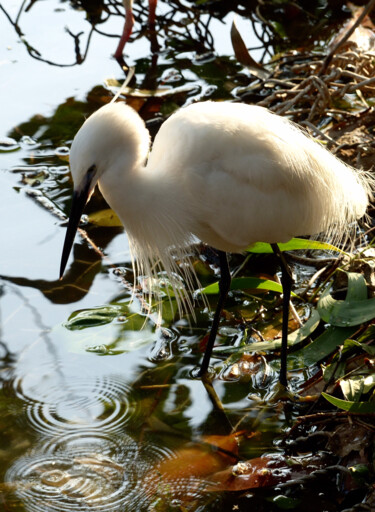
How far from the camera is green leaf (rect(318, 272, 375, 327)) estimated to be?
2.95 meters

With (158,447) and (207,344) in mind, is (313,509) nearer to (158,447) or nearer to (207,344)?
(158,447)

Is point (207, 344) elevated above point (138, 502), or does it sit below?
above

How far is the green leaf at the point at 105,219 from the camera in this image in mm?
4184

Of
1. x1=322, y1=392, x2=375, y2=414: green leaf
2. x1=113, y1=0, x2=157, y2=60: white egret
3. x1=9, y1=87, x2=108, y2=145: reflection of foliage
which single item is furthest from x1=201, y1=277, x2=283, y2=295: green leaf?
x1=113, y1=0, x2=157, y2=60: white egret

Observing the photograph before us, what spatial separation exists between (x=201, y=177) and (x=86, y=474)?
1162 millimetres

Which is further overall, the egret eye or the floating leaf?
the floating leaf

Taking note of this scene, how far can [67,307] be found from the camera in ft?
11.7

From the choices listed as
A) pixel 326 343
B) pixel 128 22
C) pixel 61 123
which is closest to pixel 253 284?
pixel 326 343

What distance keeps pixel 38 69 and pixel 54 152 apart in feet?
4.43

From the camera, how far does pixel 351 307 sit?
9.97 ft

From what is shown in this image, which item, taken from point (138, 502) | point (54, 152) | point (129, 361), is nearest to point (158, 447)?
point (138, 502)

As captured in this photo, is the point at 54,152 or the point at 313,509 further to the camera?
the point at 54,152

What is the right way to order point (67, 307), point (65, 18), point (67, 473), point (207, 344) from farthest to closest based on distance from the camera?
point (65, 18)
point (67, 307)
point (207, 344)
point (67, 473)

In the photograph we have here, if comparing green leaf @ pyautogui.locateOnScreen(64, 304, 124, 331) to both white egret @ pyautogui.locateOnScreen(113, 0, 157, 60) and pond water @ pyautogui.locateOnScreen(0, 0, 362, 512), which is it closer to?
pond water @ pyautogui.locateOnScreen(0, 0, 362, 512)
